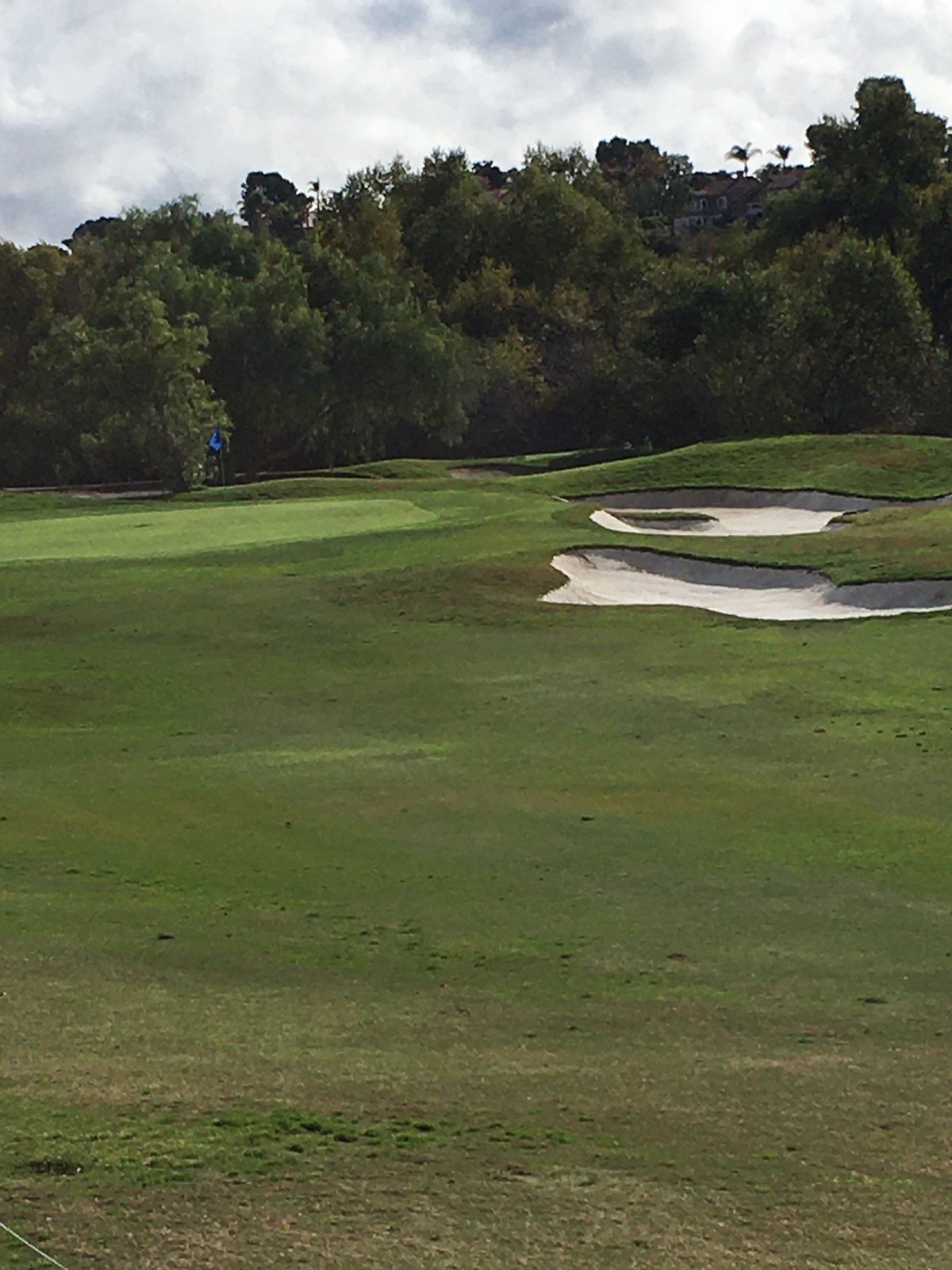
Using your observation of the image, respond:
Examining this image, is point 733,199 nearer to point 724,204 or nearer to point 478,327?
point 724,204

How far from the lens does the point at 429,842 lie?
11.8 metres

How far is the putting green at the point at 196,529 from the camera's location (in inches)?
1181

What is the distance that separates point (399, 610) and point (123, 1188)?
689 inches

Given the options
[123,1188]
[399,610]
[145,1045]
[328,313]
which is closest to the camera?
[123,1188]

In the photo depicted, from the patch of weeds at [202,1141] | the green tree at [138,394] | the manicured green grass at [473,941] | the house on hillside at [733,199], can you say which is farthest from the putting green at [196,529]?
the house on hillside at [733,199]

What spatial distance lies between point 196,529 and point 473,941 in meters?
25.4

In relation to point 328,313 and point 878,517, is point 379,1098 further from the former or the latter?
point 328,313

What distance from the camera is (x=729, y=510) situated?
41812 millimetres

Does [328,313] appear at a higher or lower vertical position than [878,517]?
higher

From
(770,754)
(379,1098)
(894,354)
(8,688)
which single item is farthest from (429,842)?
(894,354)

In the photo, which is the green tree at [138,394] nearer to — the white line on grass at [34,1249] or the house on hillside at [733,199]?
the white line on grass at [34,1249]

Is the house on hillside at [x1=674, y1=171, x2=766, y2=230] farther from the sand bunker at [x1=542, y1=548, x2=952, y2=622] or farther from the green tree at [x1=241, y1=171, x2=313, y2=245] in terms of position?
the sand bunker at [x1=542, y1=548, x2=952, y2=622]

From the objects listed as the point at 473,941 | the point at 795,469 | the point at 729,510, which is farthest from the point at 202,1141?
the point at 795,469

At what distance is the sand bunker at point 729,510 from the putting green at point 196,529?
483 cm
